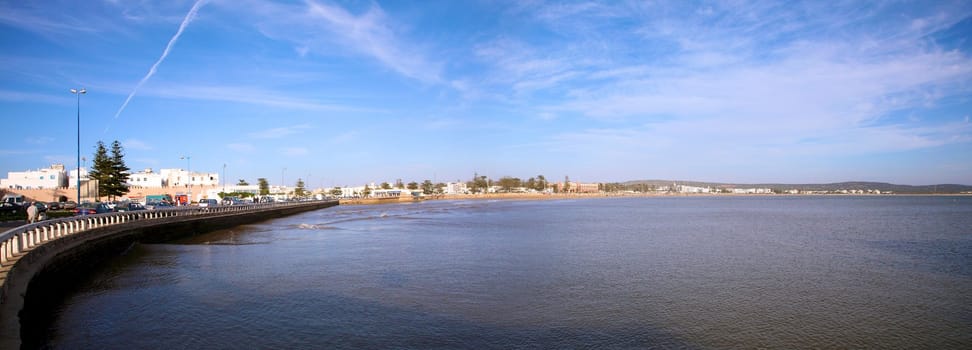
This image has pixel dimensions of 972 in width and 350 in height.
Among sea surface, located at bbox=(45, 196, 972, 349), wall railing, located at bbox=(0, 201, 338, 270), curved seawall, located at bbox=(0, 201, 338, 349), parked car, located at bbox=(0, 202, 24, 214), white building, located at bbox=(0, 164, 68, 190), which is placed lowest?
sea surface, located at bbox=(45, 196, 972, 349)

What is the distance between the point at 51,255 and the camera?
49.0 ft

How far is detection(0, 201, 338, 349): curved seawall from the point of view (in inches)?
404

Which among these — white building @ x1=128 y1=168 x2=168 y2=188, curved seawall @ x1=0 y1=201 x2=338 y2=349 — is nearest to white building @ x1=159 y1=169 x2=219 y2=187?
white building @ x1=128 y1=168 x2=168 y2=188

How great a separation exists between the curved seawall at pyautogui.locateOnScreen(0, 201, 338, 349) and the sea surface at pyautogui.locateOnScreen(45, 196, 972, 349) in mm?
550

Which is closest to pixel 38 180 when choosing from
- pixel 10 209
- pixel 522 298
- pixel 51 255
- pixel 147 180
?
pixel 147 180

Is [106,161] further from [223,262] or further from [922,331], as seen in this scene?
[922,331]

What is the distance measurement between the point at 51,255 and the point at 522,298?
39.8ft

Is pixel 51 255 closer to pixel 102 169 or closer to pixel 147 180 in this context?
pixel 102 169

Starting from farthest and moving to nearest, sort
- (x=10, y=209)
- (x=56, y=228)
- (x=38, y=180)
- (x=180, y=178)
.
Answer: (x=180, y=178)
(x=38, y=180)
(x=10, y=209)
(x=56, y=228)

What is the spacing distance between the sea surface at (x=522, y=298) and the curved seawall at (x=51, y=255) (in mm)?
550

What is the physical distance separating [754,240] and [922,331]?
20.2m

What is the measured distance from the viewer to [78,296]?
1499 cm

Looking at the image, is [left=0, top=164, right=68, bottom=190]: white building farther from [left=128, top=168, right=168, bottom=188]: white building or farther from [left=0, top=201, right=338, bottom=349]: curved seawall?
[left=0, top=201, right=338, bottom=349]: curved seawall

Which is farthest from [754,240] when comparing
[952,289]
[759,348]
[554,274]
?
[759,348]
